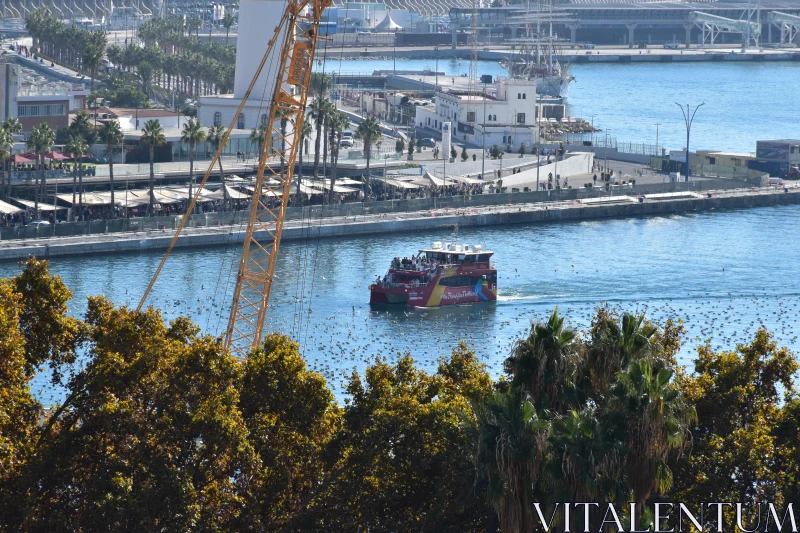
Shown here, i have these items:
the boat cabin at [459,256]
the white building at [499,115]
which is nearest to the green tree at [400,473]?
the boat cabin at [459,256]

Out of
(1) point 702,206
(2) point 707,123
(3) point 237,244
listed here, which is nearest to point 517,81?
(1) point 702,206

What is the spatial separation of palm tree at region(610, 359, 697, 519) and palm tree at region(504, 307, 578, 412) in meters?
1.21

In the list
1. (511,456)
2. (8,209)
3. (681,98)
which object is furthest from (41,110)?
(681,98)

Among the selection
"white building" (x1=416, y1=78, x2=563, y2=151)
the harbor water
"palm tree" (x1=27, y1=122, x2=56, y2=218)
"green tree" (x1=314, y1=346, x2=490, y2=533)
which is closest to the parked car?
"white building" (x1=416, y1=78, x2=563, y2=151)

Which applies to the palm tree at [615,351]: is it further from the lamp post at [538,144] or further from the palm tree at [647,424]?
the lamp post at [538,144]

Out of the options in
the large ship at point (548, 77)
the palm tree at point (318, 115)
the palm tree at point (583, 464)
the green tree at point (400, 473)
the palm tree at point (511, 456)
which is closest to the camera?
the palm tree at point (583, 464)

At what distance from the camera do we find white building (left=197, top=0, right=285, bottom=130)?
91562 millimetres

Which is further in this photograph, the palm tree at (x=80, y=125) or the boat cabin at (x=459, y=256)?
the palm tree at (x=80, y=125)

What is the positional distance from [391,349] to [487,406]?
100ft

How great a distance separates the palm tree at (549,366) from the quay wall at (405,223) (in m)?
38.4

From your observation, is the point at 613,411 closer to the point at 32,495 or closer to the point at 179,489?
the point at 179,489

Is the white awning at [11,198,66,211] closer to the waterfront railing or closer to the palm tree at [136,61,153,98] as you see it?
the waterfront railing

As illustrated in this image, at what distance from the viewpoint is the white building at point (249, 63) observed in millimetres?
91562

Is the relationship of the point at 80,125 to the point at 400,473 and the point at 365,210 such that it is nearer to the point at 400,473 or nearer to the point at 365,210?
the point at 365,210
